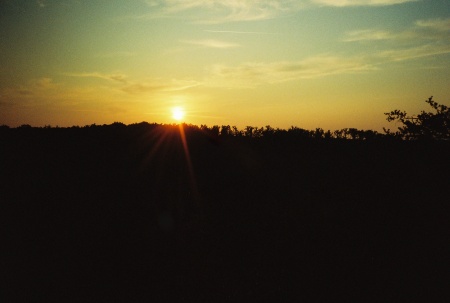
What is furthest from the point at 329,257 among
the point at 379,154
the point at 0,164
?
the point at 0,164

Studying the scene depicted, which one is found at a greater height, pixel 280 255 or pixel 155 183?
pixel 155 183

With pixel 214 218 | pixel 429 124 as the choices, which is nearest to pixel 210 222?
pixel 214 218

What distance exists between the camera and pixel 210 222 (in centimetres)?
945

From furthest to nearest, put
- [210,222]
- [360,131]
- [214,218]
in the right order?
1. [360,131]
2. [214,218]
3. [210,222]

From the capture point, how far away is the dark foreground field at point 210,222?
712cm

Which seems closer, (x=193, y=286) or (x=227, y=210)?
(x=193, y=286)

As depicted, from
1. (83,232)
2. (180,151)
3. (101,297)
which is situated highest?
(180,151)

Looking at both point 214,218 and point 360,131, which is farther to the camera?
point 360,131

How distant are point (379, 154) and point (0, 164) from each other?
16.7m

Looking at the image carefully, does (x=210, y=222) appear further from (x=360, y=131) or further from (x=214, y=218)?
(x=360, y=131)

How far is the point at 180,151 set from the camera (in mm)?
14758

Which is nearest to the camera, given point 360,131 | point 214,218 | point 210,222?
point 210,222

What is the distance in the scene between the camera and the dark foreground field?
7.12m

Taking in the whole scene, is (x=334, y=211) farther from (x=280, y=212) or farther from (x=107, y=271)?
(x=107, y=271)
